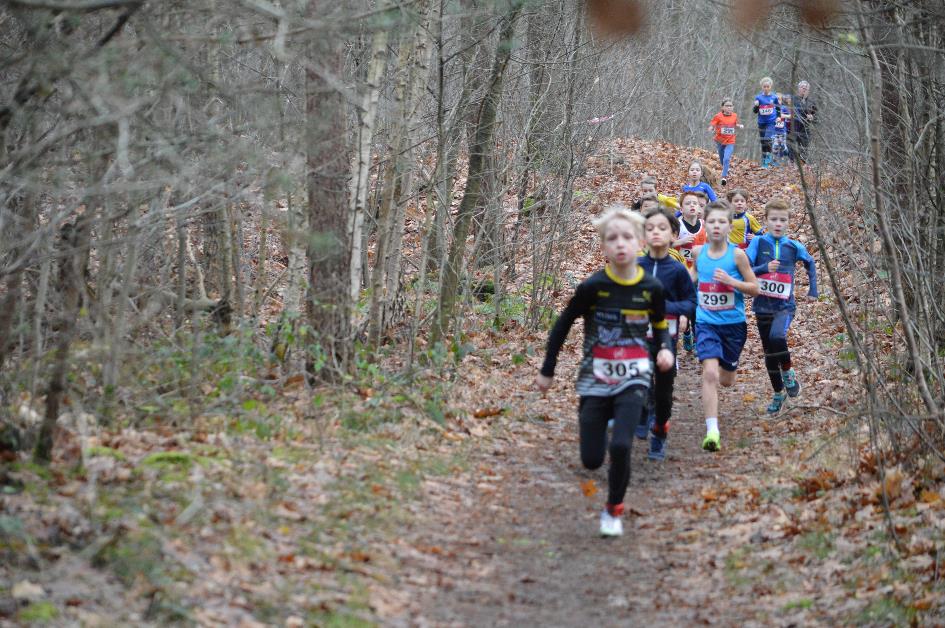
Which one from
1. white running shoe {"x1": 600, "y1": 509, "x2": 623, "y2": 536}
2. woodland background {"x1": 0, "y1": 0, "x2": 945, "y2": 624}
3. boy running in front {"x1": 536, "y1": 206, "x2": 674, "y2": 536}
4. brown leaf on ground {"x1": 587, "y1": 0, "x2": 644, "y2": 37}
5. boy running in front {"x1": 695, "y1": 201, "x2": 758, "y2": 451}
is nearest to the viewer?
woodland background {"x1": 0, "y1": 0, "x2": 945, "y2": 624}

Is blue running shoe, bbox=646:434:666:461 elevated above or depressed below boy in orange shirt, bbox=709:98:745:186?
below

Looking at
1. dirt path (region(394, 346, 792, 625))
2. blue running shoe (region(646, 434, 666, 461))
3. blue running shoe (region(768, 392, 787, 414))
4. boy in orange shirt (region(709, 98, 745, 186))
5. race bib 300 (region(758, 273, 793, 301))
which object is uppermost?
boy in orange shirt (region(709, 98, 745, 186))

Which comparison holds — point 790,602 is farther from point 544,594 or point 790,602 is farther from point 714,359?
point 714,359

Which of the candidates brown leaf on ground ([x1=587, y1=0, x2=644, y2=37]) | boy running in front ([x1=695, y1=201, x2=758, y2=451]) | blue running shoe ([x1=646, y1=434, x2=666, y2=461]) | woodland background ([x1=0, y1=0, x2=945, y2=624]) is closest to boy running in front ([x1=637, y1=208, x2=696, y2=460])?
blue running shoe ([x1=646, y1=434, x2=666, y2=461])

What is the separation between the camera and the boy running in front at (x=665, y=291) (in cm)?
827

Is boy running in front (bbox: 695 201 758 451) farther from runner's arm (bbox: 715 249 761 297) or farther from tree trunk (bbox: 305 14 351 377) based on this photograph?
tree trunk (bbox: 305 14 351 377)

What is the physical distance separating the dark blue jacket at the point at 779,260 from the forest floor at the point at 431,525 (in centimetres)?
133

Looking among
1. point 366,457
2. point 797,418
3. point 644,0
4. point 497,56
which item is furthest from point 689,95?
point 366,457

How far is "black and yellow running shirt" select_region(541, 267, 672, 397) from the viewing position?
21.5 ft

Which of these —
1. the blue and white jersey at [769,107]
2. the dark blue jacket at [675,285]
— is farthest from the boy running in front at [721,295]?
the blue and white jersey at [769,107]

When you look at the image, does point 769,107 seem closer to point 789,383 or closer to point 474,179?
point 474,179

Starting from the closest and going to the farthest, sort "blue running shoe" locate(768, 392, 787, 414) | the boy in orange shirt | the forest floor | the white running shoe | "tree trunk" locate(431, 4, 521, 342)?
the forest floor → the white running shoe → "blue running shoe" locate(768, 392, 787, 414) → "tree trunk" locate(431, 4, 521, 342) → the boy in orange shirt

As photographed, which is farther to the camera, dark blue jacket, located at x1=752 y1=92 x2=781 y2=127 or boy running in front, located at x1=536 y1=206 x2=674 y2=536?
dark blue jacket, located at x1=752 y1=92 x2=781 y2=127

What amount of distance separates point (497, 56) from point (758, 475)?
6.09m
